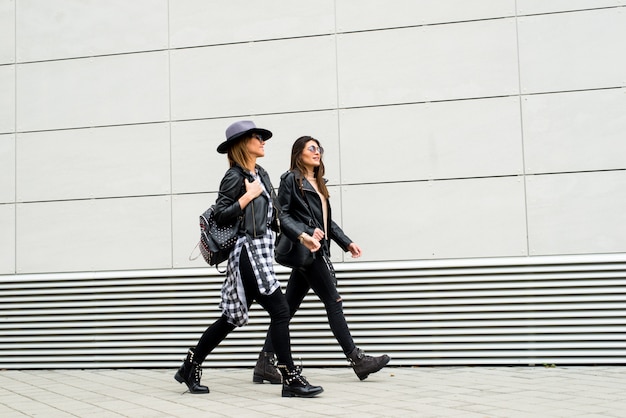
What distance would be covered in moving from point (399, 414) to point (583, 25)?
12.8 feet

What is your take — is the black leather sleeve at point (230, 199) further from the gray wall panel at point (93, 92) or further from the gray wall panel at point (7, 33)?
the gray wall panel at point (7, 33)

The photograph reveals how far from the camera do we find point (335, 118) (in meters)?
7.83

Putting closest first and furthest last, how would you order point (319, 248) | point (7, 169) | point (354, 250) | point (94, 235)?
point (319, 248) < point (354, 250) < point (94, 235) < point (7, 169)

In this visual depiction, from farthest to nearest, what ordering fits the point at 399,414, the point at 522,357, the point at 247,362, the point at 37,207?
1. the point at 37,207
2. the point at 247,362
3. the point at 522,357
4. the point at 399,414

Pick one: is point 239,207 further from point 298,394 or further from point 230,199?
point 298,394

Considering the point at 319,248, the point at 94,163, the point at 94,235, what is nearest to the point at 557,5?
the point at 319,248

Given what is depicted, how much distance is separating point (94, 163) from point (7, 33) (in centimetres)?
164

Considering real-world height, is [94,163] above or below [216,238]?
above

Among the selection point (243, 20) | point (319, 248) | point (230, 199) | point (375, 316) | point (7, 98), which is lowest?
point (375, 316)

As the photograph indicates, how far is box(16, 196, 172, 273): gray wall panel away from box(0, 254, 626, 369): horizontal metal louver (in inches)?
5.2

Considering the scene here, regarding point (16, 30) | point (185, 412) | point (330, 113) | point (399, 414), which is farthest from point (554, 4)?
point (16, 30)

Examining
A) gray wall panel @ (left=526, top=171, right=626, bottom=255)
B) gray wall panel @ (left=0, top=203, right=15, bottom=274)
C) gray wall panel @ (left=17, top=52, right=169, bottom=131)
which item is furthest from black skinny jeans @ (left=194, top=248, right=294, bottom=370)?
gray wall panel @ (left=0, top=203, right=15, bottom=274)

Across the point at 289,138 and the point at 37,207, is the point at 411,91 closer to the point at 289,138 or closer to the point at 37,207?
the point at 289,138

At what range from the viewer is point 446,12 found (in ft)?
25.1
